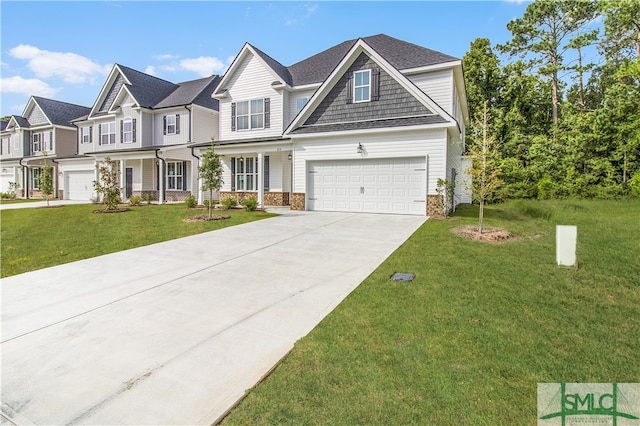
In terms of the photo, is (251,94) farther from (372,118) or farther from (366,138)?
(366,138)

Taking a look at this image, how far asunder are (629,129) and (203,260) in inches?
950

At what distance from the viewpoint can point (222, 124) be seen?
21.5 meters

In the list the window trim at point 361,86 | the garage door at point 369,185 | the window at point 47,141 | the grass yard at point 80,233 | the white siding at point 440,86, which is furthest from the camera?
the window at point 47,141

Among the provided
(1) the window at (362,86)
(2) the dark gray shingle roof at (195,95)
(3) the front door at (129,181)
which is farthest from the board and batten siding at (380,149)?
(3) the front door at (129,181)

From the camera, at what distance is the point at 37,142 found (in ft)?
106

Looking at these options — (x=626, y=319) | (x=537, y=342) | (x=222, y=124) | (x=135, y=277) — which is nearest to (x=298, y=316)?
(x=537, y=342)

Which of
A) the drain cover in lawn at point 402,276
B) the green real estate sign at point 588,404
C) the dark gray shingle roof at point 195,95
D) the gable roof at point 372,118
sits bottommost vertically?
the green real estate sign at point 588,404

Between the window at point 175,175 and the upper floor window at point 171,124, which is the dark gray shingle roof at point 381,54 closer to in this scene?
the upper floor window at point 171,124

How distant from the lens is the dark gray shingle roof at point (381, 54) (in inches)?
658

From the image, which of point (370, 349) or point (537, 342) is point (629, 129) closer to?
point (537, 342)

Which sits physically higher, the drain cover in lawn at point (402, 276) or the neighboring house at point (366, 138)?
the neighboring house at point (366, 138)

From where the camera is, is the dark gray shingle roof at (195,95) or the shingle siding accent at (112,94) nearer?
the dark gray shingle roof at (195,95)

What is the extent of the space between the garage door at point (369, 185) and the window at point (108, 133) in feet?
64.8

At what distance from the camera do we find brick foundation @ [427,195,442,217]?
12812 millimetres
